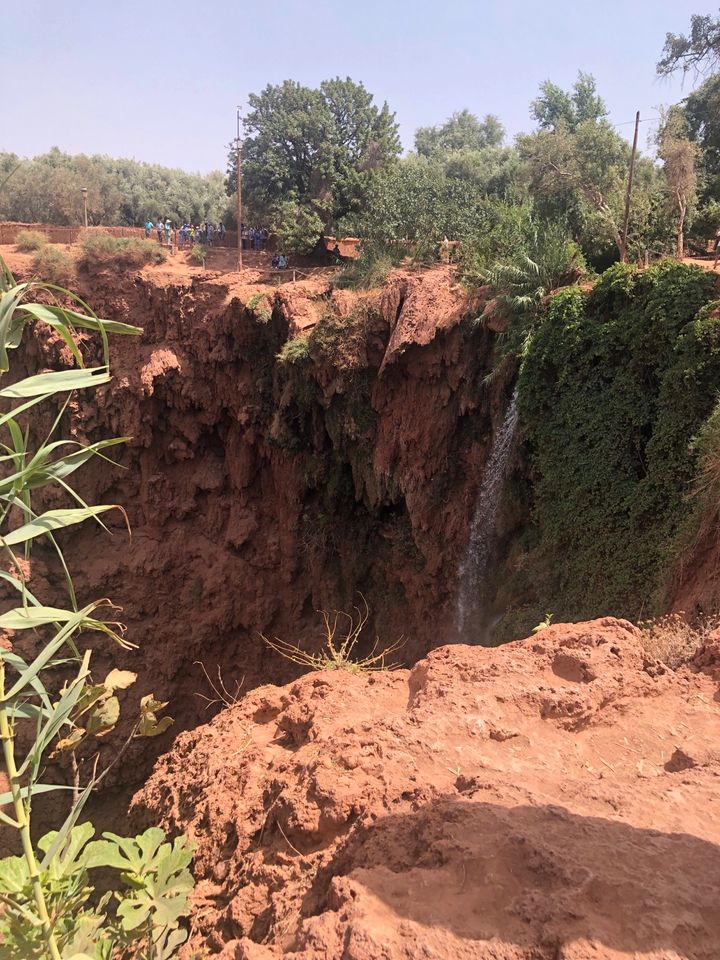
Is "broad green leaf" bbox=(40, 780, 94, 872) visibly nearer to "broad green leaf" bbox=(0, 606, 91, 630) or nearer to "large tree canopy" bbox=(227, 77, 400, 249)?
"broad green leaf" bbox=(0, 606, 91, 630)

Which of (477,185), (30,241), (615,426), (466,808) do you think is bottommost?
(466,808)

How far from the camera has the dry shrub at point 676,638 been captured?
507cm

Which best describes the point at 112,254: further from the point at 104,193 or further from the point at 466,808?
the point at 104,193

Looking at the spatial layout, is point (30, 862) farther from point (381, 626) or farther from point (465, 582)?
point (381, 626)

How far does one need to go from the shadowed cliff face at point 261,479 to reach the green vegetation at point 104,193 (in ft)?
44.2

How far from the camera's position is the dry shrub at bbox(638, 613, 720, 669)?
5070mm

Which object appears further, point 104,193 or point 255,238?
point 104,193

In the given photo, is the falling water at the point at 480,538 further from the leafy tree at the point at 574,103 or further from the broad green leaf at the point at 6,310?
the leafy tree at the point at 574,103

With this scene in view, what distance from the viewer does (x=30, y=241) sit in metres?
18.7

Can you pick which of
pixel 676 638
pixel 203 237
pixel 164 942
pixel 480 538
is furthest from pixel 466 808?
pixel 203 237

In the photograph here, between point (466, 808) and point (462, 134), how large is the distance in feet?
167

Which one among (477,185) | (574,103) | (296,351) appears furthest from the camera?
(574,103)

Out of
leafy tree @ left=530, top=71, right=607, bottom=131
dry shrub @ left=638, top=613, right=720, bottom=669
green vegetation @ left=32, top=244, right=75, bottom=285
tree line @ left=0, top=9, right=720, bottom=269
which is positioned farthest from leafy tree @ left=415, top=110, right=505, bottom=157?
dry shrub @ left=638, top=613, right=720, bottom=669

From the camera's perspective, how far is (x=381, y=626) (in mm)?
15461
